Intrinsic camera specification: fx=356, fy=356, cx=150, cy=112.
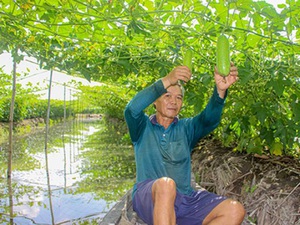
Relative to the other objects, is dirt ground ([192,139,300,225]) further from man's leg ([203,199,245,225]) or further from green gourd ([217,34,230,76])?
green gourd ([217,34,230,76])

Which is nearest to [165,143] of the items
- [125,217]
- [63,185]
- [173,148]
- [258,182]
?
[173,148]

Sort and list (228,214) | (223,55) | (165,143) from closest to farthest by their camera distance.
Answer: (223,55), (228,214), (165,143)

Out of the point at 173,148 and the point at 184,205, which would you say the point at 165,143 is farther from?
the point at 184,205

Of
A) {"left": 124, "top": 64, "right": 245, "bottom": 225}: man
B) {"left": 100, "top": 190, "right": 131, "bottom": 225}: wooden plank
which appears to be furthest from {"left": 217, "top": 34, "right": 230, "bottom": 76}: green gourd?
{"left": 100, "top": 190, "right": 131, "bottom": 225}: wooden plank

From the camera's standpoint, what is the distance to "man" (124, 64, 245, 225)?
6.62 ft

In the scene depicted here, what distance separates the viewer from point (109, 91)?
11.5m

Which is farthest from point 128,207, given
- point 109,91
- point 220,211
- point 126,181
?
point 109,91

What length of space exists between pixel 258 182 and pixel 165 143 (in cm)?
128

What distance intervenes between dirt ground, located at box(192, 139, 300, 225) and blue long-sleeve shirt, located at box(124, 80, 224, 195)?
0.70 metres

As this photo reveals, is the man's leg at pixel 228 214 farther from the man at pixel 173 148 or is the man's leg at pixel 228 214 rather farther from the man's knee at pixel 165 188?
the man's knee at pixel 165 188

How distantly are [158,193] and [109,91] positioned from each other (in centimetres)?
974

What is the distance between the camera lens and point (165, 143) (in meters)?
2.32

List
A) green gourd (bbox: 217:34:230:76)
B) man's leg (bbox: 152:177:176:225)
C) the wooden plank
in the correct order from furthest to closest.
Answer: the wooden plank → man's leg (bbox: 152:177:176:225) → green gourd (bbox: 217:34:230:76)

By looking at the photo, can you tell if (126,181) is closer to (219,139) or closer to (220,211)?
(219,139)
